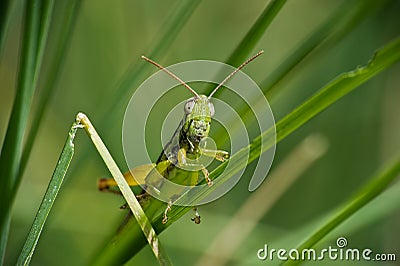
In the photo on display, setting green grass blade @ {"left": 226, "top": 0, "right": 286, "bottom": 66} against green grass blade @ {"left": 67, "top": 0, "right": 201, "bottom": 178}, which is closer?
green grass blade @ {"left": 226, "top": 0, "right": 286, "bottom": 66}

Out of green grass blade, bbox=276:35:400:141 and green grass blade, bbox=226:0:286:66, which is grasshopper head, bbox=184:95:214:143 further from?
green grass blade, bbox=276:35:400:141

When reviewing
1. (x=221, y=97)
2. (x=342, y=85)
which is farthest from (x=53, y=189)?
(x=221, y=97)

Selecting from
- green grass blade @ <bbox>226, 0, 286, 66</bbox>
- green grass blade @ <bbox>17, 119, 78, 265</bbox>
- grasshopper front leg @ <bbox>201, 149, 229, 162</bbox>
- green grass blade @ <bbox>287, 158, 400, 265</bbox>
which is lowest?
green grass blade @ <bbox>17, 119, 78, 265</bbox>

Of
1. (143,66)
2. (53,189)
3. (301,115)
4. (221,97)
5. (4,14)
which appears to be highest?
(221,97)

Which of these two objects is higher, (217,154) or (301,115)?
(217,154)

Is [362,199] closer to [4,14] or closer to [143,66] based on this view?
[143,66]

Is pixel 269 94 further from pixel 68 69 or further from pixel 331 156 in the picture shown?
pixel 68 69

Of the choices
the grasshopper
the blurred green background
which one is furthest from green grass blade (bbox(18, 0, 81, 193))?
the blurred green background
